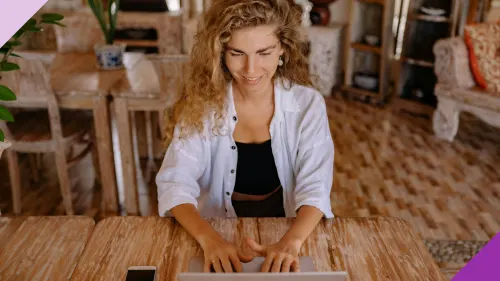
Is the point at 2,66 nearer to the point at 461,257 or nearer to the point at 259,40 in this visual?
the point at 259,40

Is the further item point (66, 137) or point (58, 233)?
point (66, 137)

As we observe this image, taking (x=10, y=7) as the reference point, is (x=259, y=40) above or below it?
below

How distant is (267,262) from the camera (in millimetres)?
1063

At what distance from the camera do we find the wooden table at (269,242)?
1069mm

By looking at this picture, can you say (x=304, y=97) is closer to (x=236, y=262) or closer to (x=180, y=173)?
(x=180, y=173)

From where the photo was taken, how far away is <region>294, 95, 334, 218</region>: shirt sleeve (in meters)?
1.41

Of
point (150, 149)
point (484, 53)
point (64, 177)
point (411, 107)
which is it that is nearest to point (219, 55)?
point (64, 177)

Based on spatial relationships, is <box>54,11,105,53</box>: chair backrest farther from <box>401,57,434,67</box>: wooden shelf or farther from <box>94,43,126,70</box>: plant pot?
<box>401,57,434,67</box>: wooden shelf

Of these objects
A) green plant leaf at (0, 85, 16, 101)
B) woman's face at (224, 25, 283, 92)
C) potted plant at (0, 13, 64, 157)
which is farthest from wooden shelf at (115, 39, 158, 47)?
green plant leaf at (0, 85, 16, 101)

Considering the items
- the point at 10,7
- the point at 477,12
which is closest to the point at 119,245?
the point at 10,7

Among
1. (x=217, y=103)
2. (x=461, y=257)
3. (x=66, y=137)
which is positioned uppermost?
(x=217, y=103)

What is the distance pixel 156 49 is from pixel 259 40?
3.46 metres

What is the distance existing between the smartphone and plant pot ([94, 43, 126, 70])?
1.85 m

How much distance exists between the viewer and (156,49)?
15.2ft
